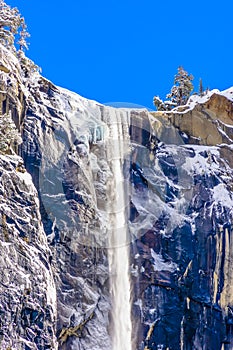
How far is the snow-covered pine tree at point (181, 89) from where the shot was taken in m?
56.8

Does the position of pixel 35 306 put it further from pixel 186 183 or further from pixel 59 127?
pixel 186 183

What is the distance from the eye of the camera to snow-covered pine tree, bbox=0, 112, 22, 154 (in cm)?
3825

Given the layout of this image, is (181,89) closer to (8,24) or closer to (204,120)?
(204,120)

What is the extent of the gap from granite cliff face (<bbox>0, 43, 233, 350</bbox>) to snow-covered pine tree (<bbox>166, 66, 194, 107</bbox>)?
495 centimetres

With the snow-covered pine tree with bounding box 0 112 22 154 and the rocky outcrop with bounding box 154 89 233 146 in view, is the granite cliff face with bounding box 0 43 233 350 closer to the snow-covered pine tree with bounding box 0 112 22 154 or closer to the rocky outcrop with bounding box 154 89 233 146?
the rocky outcrop with bounding box 154 89 233 146

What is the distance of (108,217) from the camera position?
147ft

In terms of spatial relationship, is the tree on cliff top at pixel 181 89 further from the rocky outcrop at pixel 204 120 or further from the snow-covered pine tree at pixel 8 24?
the snow-covered pine tree at pixel 8 24

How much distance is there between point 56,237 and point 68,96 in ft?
34.7

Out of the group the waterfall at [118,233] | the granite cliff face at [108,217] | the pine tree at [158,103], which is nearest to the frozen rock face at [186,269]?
the granite cliff face at [108,217]

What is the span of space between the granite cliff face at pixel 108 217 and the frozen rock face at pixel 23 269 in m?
0.06

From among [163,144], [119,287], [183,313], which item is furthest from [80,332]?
[163,144]

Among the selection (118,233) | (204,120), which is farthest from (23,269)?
(204,120)

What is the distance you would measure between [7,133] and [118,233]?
10339mm

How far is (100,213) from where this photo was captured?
146 feet
